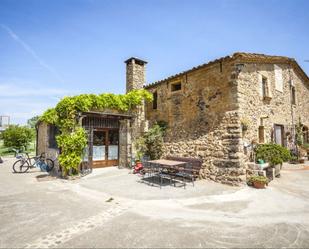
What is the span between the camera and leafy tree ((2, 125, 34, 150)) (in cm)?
2285

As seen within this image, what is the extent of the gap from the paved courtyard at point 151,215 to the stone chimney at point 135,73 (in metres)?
6.36

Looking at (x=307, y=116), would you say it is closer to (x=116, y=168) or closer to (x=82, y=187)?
(x=116, y=168)

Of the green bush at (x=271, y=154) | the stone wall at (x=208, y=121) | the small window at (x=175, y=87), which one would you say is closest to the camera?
the stone wall at (x=208, y=121)

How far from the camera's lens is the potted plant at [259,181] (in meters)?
7.04

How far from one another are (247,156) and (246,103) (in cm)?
222

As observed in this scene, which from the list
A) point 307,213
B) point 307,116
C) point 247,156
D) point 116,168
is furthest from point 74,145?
point 307,116

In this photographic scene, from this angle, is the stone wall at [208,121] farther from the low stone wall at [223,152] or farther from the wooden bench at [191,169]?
the wooden bench at [191,169]

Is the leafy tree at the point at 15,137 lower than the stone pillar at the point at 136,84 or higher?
lower

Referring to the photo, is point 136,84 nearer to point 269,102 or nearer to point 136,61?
Result: point 136,61

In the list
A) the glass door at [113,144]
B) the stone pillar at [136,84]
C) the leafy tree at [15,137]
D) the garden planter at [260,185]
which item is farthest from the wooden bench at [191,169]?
the leafy tree at [15,137]

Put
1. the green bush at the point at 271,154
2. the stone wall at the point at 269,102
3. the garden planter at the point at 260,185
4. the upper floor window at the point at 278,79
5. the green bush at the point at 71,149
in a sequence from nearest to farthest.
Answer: the garden planter at the point at 260,185 → the green bush at the point at 271,154 → the stone wall at the point at 269,102 → the green bush at the point at 71,149 → the upper floor window at the point at 278,79

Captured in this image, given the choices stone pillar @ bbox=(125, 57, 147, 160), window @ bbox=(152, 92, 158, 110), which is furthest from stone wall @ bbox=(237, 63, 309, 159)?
stone pillar @ bbox=(125, 57, 147, 160)

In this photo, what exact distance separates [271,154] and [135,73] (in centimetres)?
845

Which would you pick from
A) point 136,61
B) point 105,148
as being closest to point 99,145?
point 105,148
